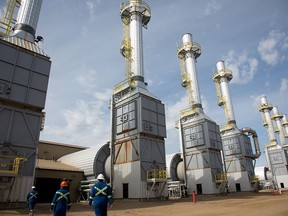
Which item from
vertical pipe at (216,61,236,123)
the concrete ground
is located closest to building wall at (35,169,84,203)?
the concrete ground

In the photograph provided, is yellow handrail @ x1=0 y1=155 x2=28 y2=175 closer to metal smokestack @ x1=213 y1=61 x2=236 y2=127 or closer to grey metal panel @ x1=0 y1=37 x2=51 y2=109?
Result: grey metal panel @ x1=0 y1=37 x2=51 y2=109

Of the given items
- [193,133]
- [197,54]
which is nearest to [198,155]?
[193,133]

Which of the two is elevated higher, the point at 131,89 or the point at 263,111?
the point at 263,111

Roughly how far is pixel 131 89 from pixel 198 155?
1400 centimetres

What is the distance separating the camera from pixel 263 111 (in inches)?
2191

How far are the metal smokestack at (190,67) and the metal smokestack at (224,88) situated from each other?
28.2ft

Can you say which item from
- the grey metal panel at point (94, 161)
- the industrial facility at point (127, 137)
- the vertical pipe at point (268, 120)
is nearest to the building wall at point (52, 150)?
the industrial facility at point (127, 137)

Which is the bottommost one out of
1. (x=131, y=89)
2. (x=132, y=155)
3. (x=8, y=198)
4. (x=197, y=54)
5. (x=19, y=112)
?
(x=8, y=198)

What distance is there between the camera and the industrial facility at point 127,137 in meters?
13.7

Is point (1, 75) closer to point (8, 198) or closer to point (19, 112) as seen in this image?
point (19, 112)

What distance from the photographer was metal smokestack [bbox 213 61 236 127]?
4116 cm

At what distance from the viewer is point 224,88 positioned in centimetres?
4300

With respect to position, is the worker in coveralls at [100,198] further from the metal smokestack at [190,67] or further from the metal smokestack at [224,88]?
the metal smokestack at [224,88]

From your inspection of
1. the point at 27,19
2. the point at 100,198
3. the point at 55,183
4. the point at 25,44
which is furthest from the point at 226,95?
the point at 100,198
